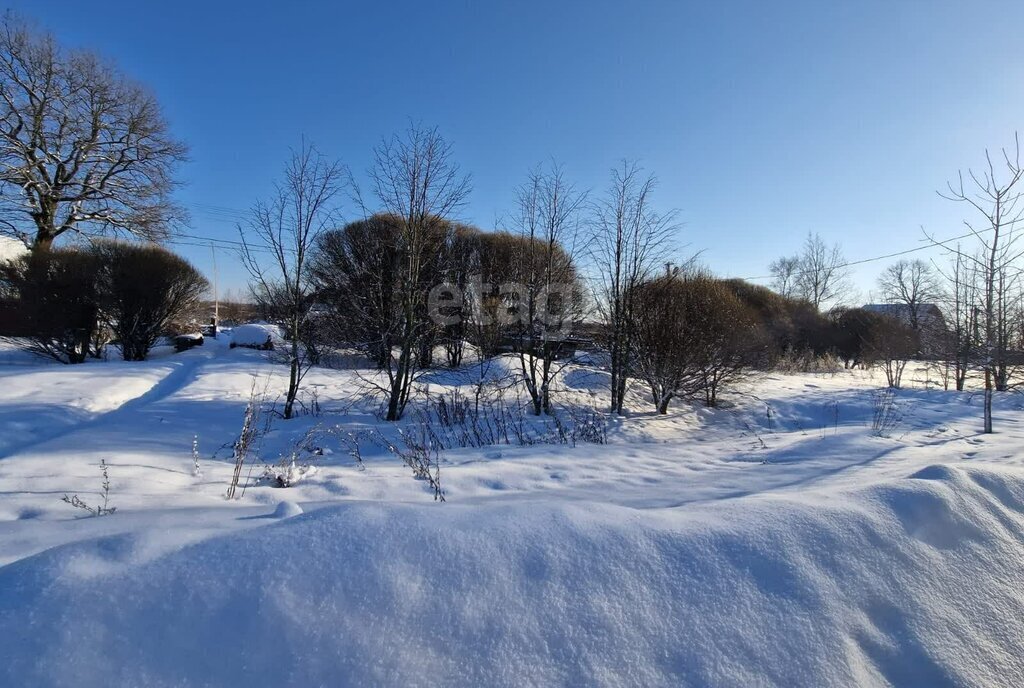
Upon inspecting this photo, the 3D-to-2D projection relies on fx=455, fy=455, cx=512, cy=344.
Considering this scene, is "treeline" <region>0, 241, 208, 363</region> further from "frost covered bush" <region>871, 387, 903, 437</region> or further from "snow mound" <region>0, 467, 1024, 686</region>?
"frost covered bush" <region>871, 387, 903, 437</region>

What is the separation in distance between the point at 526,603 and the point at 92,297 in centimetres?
1598

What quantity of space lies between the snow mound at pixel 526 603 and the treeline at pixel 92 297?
579 inches

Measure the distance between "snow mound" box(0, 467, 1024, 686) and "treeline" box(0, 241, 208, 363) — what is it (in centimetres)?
1471

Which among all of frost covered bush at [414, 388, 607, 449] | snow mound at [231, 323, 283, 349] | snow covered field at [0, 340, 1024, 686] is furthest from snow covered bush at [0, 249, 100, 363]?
snow covered field at [0, 340, 1024, 686]

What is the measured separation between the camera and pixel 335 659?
123 cm

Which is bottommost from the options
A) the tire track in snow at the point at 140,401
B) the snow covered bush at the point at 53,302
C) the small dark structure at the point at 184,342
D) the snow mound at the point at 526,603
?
the tire track in snow at the point at 140,401

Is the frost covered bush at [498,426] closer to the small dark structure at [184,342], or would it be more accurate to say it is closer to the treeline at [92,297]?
the treeline at [92,297]

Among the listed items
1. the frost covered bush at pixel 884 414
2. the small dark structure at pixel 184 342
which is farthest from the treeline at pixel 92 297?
the frost covered bush at pixel 884 414

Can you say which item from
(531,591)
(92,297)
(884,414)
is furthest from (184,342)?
(884,414)

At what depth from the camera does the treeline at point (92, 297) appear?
11.8 meters

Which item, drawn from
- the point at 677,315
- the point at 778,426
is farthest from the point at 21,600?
the point at 778,426

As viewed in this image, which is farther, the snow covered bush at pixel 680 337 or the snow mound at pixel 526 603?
the snow covered bush at pixel 680 337

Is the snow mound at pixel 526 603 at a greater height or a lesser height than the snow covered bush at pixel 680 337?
lesser

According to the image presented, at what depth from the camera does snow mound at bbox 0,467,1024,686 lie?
122 cm
